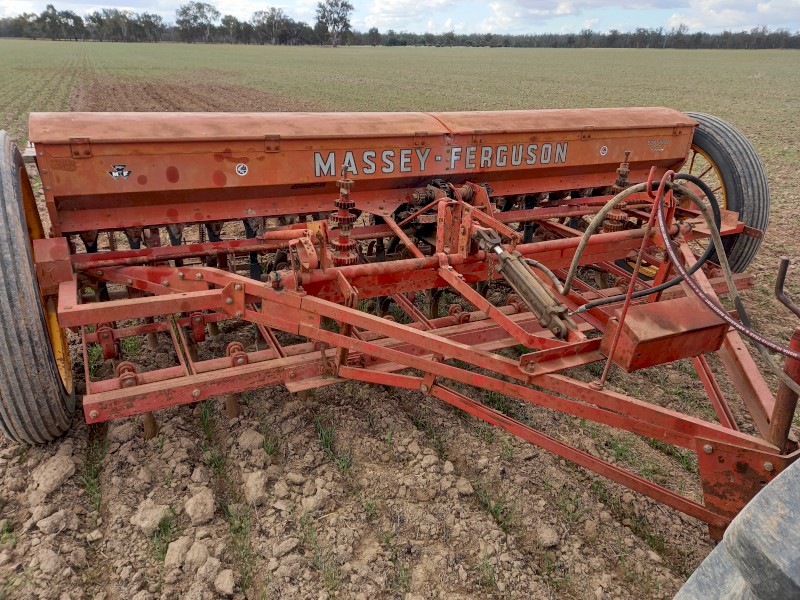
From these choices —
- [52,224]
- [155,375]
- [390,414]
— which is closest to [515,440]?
[390,414]

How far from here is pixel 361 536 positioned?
8.47 ft

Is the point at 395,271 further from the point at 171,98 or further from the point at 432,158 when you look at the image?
the point at 171,98

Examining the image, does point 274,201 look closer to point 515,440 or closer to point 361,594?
point 515,440

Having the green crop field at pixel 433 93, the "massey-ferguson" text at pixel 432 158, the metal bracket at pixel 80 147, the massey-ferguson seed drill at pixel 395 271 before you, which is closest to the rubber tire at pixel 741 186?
the massey-ferguson seed drill at pixel 395 271

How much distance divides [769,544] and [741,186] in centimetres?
454

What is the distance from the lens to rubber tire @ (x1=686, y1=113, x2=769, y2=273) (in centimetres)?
470

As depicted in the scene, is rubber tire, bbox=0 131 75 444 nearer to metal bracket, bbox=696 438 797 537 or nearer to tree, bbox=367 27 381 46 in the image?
metal bracket, bbox=696 438 797 537

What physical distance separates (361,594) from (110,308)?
1665mm

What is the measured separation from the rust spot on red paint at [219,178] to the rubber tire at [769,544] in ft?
10.6

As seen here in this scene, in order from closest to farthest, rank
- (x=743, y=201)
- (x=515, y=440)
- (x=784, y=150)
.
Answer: (x=515, y=440) < (x=743, y=201) < (x=784, y=150)

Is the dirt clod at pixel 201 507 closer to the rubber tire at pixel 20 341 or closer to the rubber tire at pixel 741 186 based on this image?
the rubber tire at pixel 20 341

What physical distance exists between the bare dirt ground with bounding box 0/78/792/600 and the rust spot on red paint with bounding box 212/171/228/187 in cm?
134

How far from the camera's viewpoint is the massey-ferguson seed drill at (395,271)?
91.4 inches

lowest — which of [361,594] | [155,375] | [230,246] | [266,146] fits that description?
[361,594]
